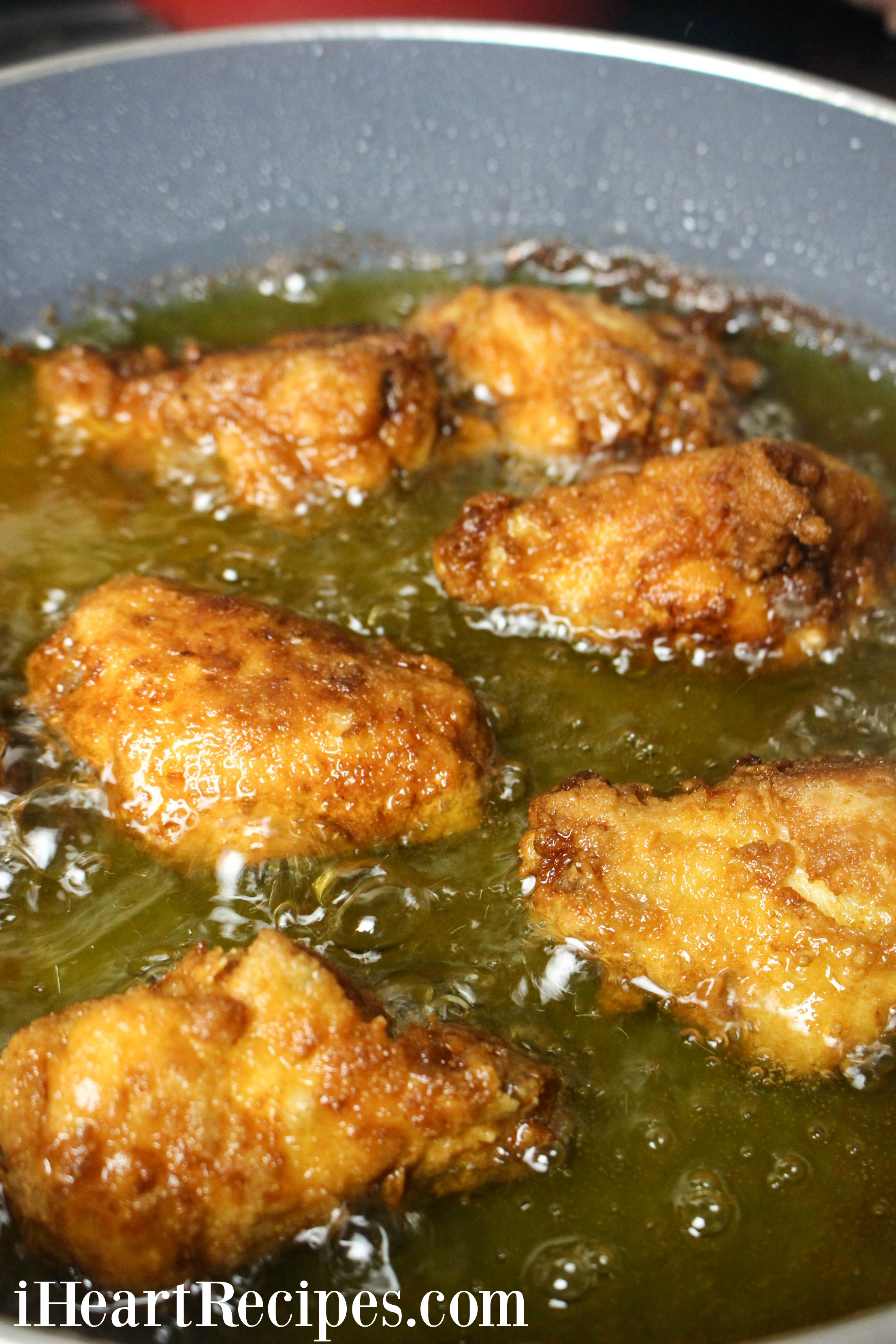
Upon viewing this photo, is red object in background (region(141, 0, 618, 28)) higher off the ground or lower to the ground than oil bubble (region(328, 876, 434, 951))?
higher

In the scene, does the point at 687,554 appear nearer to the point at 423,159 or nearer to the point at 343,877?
the point at 343,877

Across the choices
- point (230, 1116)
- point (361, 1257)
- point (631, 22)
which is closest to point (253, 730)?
point (230, 1116)

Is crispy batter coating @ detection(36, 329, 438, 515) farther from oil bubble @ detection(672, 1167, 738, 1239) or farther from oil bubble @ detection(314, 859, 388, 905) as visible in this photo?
oil bubble @ detection(672, 1167, 738, 1239)

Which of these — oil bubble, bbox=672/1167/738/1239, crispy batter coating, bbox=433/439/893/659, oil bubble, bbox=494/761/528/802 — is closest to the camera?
oil bubble, bbox=672/1167/738/1239

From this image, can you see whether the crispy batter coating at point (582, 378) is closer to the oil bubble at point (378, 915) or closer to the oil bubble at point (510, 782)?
the oil bubble at point (510, 782)

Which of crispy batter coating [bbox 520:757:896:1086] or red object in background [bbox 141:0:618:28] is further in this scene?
red object in background [bbox 141:0:618:28]

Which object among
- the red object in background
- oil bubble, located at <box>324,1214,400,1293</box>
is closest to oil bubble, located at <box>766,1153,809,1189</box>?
oil bubble, located at <box>324,1214,400,1293</box>
